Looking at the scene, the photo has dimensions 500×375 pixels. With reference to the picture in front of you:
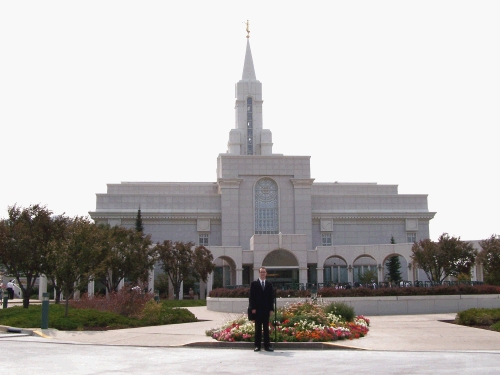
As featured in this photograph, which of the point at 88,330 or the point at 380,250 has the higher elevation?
the point at 380,250

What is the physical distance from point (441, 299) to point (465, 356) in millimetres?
18784

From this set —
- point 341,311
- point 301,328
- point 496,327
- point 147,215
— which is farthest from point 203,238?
point 301,328

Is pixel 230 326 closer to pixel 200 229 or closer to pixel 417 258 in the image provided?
pixel 417 258

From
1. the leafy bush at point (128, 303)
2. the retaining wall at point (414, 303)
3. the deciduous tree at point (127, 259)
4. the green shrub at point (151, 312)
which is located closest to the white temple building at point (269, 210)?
the deciduous tree at point (127, 259)

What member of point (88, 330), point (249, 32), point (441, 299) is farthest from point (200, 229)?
point (88, 330)

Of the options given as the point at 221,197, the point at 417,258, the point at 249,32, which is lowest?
the point at 417,258

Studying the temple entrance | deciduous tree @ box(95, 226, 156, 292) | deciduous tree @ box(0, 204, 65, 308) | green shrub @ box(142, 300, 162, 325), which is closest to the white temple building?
the temple entrance

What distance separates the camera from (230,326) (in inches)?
623

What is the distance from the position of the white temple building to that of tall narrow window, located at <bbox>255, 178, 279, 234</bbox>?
11cm

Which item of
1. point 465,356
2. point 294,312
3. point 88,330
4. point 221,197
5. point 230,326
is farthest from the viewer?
point 221,197

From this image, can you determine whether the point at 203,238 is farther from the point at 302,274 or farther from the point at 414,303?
the point at 414,303

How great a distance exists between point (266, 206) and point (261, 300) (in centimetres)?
5612

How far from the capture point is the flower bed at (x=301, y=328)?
1467 cm

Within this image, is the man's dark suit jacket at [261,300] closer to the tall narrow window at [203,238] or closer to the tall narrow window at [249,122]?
the tall narrow window at [203,238]
